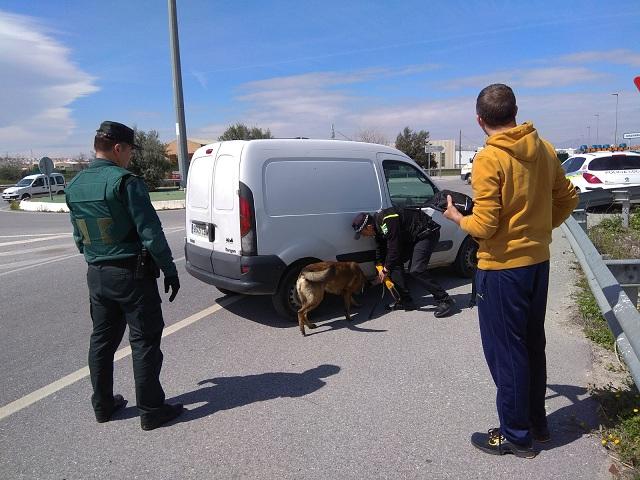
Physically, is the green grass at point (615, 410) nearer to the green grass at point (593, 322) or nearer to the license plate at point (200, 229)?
the green grass at point (593, 322)

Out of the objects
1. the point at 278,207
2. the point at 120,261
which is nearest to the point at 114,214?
the point at 120,261

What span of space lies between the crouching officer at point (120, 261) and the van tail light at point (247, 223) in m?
1.62

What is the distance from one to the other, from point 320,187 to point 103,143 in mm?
2709

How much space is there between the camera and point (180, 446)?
315 cm

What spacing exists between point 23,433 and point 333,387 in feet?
7.17

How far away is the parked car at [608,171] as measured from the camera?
47.0 feet

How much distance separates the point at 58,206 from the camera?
23.4 meters

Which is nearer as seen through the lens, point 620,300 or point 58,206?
point 620,300

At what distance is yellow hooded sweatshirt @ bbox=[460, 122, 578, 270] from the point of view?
265 cm

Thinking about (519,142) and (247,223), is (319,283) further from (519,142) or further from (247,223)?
(519,142)

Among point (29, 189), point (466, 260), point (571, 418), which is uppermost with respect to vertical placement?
point (29, 189)

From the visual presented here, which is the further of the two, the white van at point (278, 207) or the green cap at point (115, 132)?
the white van at point (278, 207)

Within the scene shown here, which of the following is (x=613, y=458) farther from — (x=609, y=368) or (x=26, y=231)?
(x=26, y=231)

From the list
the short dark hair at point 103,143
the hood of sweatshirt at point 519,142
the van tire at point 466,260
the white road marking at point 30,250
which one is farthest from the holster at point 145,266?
the white road marking at point 30,250
